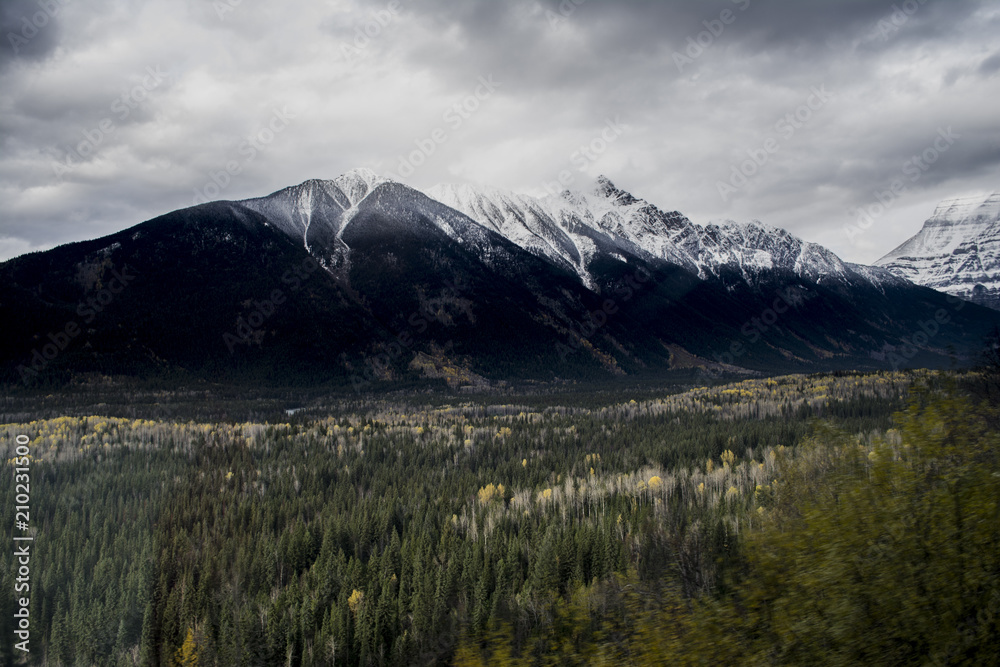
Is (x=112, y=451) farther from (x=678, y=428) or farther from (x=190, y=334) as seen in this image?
(x=190, y=334)

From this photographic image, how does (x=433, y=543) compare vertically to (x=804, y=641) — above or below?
below

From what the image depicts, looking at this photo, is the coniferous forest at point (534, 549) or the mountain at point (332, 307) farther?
the mountain at point (332, 307)

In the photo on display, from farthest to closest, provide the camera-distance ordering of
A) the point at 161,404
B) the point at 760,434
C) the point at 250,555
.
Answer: the point at 161,404, the point at 760,434, the point at 250,555

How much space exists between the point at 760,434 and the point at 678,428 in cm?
762

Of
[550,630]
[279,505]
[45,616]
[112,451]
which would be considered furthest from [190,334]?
[550,630]

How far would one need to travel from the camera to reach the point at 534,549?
1557 centimetres

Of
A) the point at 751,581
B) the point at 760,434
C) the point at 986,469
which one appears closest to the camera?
the point at 986,469

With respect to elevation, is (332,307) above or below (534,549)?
above

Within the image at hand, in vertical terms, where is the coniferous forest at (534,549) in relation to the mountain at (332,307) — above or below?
below

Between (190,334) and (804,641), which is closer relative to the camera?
(804,641)

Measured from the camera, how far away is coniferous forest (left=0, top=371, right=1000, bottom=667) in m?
5.85

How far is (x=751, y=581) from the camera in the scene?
7.37 meters

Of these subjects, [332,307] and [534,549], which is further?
[332,307]

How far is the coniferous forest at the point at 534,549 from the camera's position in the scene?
585cm
